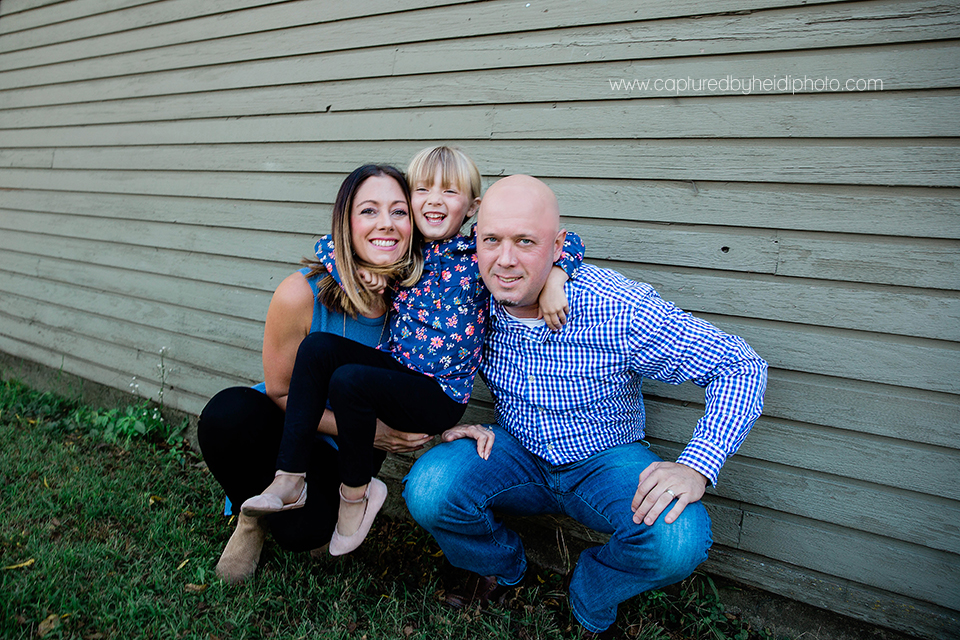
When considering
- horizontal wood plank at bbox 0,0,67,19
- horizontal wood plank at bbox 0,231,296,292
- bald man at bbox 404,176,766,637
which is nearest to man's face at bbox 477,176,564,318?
bald man at bbox 404,176,766,637

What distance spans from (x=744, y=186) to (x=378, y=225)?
1406 millimetres

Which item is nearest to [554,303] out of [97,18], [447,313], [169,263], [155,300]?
[447,313]

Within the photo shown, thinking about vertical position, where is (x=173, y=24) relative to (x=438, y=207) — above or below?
above

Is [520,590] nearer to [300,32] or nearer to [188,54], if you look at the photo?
[300,32]

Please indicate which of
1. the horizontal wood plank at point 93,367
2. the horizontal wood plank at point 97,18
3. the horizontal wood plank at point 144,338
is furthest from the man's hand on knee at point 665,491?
the horizontal wood plank at point 97,18

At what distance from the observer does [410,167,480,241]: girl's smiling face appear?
7.61ft

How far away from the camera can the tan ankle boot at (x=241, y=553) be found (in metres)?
2.27

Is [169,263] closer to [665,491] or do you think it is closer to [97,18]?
[97,18]

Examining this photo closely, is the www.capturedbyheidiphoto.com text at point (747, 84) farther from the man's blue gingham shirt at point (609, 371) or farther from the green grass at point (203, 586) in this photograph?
the green grass at point (203, 586)

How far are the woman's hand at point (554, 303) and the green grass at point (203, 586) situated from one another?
1109mm

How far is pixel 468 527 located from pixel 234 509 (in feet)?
3.48

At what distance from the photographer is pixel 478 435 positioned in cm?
223

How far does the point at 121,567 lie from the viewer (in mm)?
2352

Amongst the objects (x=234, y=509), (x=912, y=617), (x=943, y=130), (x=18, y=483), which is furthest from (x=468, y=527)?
(x=18, y=483)
